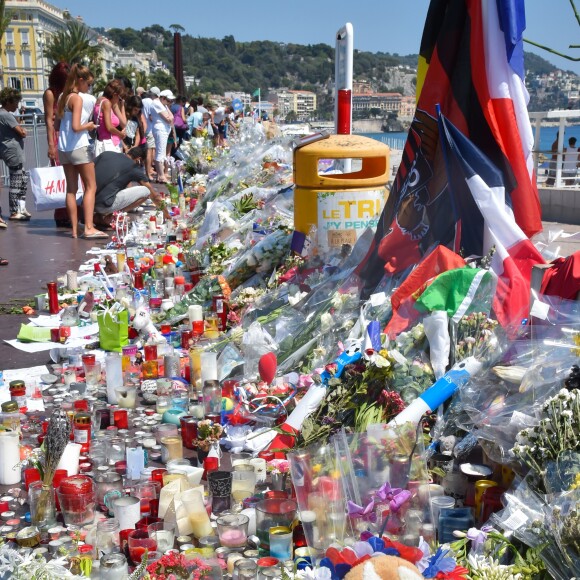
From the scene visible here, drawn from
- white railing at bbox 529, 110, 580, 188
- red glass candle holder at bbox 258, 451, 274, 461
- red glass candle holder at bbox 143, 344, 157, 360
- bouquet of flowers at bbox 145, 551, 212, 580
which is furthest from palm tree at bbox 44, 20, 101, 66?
bouquet of flowers at bbox 145, 551, 212, 580

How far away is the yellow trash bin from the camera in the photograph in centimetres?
579

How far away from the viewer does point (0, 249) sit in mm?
9211

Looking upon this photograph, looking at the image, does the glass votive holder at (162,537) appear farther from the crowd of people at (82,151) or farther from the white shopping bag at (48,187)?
the white shopping bag at (48,187)

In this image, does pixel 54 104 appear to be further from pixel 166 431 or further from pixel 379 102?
pixel 379 102

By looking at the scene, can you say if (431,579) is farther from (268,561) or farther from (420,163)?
(420,163)

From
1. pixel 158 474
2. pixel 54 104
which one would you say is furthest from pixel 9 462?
pixel 54 104

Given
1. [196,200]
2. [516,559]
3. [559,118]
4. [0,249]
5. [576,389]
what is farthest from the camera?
[559,118]

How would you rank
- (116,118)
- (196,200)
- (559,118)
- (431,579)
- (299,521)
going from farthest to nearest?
(559,118)
(116,118)
(196,200)
(299,521)
(431,579)

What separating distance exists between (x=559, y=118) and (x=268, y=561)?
55.4 ft

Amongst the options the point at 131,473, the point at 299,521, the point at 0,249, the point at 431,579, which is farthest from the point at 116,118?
the point at 431,579

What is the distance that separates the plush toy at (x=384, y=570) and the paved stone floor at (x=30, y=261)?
10.0ft

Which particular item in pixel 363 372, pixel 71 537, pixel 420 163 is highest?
pixel 420 163

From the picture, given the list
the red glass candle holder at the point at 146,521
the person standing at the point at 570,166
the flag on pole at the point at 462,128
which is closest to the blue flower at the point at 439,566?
the red glass candle holder at the point at 146,521

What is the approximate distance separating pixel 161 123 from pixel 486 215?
34.4ft
